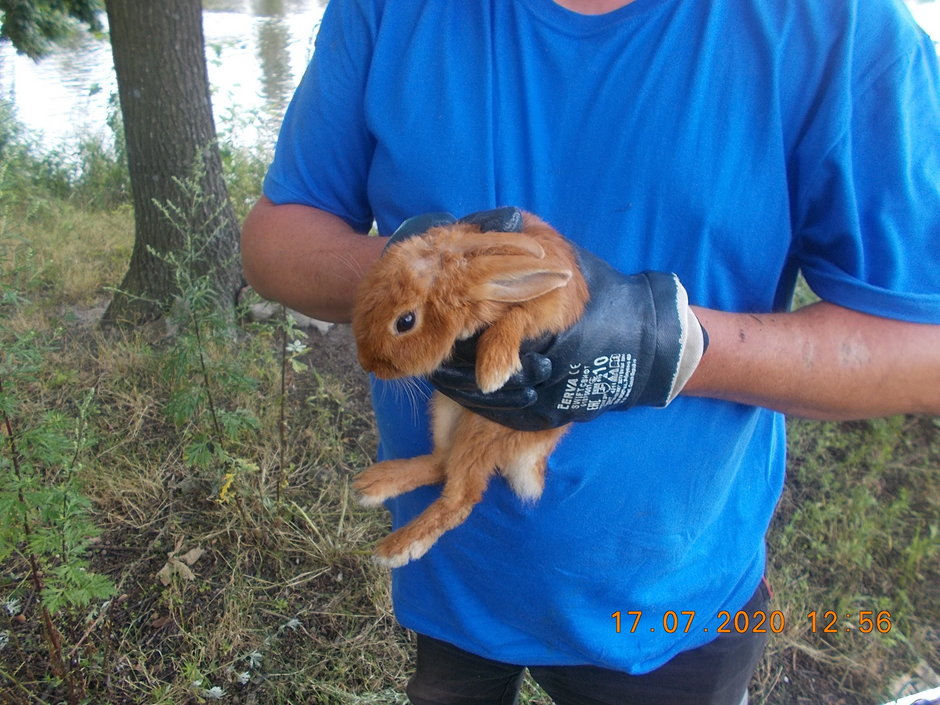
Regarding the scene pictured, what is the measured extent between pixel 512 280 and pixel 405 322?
0.74ft

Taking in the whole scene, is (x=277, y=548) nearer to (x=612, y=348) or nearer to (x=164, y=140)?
(x=612, y=348)

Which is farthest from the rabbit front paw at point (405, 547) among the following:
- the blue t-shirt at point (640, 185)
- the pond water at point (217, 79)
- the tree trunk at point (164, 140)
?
the pond water at point (217, 79)

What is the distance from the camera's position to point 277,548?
9.56 feet

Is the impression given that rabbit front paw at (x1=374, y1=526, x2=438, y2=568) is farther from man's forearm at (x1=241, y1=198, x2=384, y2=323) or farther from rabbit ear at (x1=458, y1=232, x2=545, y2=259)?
rabbit ear at (x1=458, y1=232, x2=545, y2=259)

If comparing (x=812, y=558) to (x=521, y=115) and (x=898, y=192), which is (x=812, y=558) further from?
(x=521, y=115)

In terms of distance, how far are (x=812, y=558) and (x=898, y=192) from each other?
2.60m

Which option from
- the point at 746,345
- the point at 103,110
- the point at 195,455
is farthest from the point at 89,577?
the point at 103,110

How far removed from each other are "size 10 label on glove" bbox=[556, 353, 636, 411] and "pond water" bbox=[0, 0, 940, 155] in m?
4.24

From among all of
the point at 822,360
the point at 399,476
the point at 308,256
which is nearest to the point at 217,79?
the point at 308,256

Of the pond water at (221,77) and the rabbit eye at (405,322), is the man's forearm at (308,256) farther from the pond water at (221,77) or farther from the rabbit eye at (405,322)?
the pond water at (221,77)

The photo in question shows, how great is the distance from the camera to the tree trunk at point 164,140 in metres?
3.58

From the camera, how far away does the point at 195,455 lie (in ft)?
8.04

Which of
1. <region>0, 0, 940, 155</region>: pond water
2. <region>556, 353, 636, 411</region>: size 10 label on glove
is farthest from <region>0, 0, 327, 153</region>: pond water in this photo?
<region>556, 353, 636, 411</region>: size 10 label on glove

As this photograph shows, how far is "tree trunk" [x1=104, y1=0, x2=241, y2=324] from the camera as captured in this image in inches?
141
